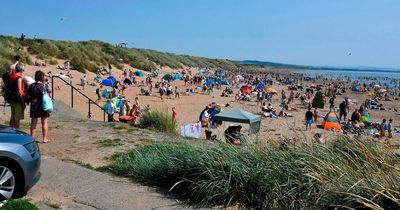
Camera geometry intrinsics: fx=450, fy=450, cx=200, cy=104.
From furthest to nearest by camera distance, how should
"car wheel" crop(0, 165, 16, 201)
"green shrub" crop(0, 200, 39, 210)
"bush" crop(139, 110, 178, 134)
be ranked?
"bush" crop(139, 110, 178, 134), "car wheel" crop(0, 165, 16, 201), "green shrub" crop(0, 200, 39, 210)

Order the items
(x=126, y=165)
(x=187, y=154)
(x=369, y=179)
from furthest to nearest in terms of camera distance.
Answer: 1. (x=126, y=165)
2. (x=187, y=154)
3. (x=369, y=179)

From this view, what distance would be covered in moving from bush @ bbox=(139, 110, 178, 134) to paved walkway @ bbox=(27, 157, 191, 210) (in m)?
5.63

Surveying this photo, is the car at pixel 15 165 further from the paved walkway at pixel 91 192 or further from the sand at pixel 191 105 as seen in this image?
the sand at pixel 191 105

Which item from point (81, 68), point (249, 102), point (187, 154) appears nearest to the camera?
point (187, 154)

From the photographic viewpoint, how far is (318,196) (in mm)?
4648

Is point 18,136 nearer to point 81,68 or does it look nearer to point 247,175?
→ point 247,175

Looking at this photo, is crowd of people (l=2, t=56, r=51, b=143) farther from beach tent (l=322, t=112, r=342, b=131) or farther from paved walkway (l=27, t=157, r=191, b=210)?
beach tent (l=322, t=112, r=342, b=131)

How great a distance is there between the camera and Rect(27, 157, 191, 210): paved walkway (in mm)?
5297

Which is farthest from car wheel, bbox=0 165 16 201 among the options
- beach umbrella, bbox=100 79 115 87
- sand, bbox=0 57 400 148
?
beach umbrella, bbox=100 79 115 87

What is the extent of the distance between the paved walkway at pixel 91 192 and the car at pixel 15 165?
255mm

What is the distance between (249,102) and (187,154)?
28154 millimetres

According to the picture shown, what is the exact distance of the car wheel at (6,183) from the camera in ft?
16.5

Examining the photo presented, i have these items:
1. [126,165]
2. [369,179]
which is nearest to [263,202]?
[369,179]

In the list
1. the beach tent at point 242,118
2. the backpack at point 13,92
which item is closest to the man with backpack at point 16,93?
the backpack at point 13,92
